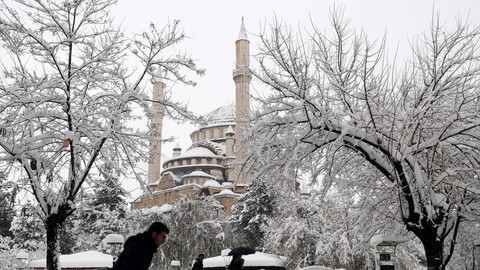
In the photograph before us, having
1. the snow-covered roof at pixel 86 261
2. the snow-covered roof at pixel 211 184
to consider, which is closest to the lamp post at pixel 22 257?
the snow-covered roof at pixel 86 261

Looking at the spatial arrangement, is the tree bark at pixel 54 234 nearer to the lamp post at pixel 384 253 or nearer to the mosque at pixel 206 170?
the lamp post at pixel 384 253

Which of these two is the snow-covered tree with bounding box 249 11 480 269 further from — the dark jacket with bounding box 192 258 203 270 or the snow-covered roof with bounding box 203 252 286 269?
the snow-covered roof with bounding box 203 252 286 269

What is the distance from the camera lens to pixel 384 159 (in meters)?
8.36

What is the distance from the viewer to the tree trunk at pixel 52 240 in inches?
358

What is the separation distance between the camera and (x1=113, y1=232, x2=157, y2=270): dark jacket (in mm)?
3965

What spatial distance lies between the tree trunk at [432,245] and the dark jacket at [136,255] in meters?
5.20

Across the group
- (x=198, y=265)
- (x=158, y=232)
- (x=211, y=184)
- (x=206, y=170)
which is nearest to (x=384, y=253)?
(x=198, y=265)

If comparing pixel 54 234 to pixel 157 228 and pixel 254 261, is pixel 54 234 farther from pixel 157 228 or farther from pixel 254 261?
pixel 254 261

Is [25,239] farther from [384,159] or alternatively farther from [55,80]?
[384,159]

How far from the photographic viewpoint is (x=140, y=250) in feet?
13.2

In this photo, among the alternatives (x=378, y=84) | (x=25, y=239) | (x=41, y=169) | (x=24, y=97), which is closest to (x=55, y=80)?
(x=24, y=97)

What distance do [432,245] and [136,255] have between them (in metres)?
5.58

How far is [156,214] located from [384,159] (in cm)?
2832

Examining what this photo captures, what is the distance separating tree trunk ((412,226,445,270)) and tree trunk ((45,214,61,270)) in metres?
6.73
